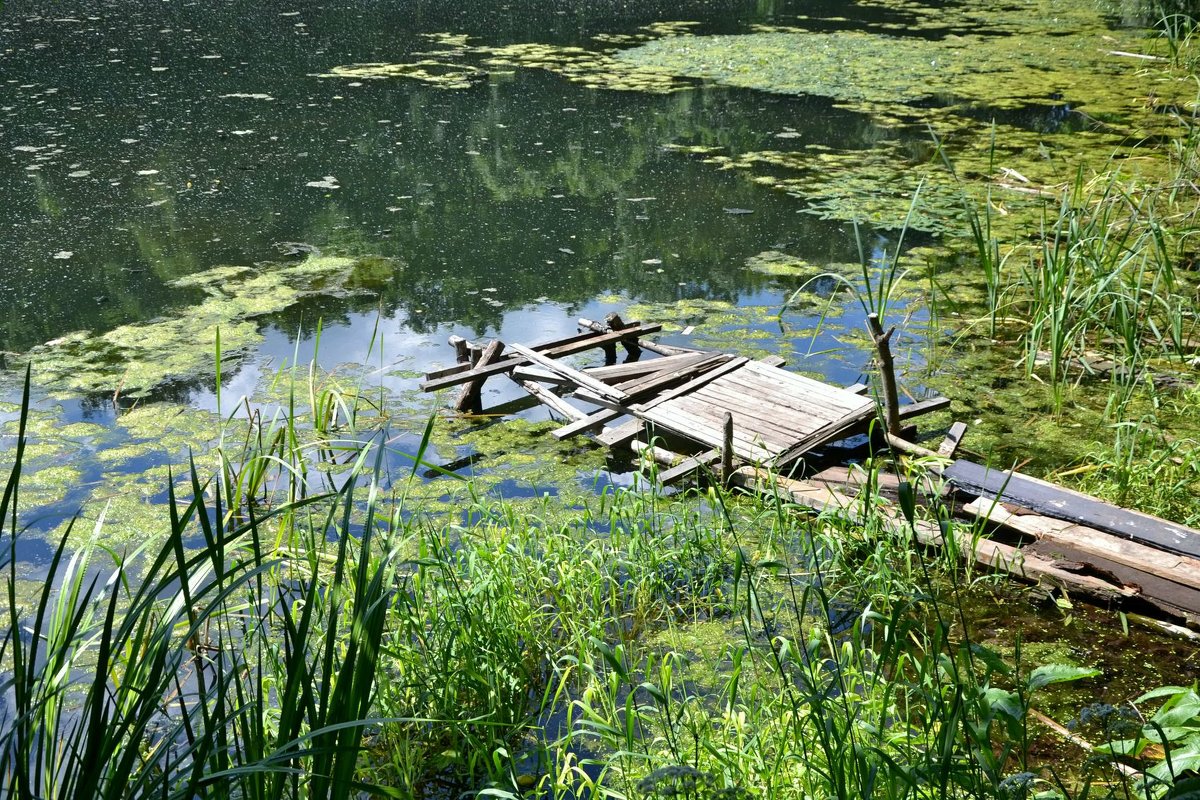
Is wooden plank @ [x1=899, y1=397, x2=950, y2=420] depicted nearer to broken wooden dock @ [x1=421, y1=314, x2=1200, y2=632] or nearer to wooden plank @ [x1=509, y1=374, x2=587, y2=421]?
broken wooden dock @ [x1=421, y1=314, x2=1200, y2=632]

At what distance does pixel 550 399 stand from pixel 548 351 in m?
0.39

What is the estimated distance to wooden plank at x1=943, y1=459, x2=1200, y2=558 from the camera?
9.35 feet

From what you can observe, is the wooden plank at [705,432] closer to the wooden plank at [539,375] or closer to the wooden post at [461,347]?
the wooden plank at [539,375]

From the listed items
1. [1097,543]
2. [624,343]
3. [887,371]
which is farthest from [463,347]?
[1097,543]

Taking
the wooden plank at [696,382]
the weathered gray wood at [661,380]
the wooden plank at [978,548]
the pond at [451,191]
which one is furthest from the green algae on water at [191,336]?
the wooden plank at [978,548]

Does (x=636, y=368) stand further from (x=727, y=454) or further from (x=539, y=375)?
(x=727, y=454)

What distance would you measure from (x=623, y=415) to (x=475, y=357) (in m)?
0.70

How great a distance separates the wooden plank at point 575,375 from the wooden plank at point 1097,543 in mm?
1440

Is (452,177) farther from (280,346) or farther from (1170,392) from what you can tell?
(1170,392)

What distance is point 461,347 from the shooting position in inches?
180

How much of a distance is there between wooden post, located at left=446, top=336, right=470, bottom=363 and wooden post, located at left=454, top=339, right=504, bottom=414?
0.11 meters

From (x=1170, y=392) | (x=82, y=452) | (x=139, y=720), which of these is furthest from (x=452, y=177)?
(x=139, y=720)

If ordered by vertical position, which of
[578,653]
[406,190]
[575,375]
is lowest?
[578,653]

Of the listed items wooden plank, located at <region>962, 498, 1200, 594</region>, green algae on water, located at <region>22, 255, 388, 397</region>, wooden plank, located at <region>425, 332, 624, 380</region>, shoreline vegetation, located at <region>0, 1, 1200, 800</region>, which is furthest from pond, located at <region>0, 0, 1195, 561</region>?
wooden plank, located at <region>962, 498, 1200, 594</region>
